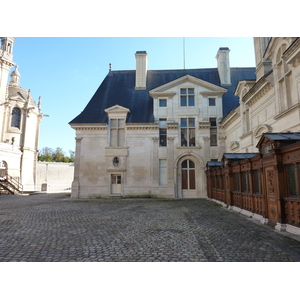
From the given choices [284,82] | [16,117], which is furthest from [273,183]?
[16,117]

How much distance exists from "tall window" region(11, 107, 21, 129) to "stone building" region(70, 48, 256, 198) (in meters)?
18.1

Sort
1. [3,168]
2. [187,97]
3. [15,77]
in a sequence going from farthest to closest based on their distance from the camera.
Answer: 1. [15,77]
2. [3,168]
3. [187,97]

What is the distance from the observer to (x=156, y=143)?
19891mm

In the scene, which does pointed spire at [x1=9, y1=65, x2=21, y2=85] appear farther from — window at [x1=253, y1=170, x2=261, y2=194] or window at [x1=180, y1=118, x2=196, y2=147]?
window at [x1=253, y1=170, x2=261, y2=194]

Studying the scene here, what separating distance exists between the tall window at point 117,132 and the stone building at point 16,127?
16.2 m

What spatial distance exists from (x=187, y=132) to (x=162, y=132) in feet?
7.57

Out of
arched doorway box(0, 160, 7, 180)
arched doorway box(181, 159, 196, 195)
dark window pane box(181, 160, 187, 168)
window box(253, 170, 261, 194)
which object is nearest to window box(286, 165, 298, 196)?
window box(253, 170, 261, 194)

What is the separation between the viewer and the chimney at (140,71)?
A: 23125 millimetres

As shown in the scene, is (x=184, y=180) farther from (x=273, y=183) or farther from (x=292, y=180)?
(x=292, y=180)

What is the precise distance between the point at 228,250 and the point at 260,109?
9859 mm

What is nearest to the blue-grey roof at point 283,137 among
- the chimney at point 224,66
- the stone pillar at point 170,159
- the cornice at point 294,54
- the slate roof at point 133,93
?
the cornice at point 294,54

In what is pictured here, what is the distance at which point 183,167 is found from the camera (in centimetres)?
1984

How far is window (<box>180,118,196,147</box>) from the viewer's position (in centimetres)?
1997
